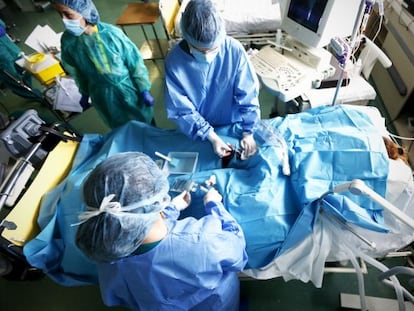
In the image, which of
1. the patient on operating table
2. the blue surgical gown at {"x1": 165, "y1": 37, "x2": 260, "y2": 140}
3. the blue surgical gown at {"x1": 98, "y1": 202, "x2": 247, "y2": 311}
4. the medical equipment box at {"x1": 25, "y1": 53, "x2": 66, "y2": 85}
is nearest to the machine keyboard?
the blue surgical gown at {"x1": 165, "y1": 37, "x2": 260, "y2": 140}

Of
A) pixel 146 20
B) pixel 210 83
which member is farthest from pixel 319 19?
pixel 146 20

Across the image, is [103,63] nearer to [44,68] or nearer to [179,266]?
[44,68]

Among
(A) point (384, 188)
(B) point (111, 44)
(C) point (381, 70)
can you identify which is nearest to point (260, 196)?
(A) point (384, 188)

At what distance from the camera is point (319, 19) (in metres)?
1.52

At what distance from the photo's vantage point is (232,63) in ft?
4.55

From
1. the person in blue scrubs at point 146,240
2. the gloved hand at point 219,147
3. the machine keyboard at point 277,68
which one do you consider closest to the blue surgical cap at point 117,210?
the person in blue scrubs at point 146,240

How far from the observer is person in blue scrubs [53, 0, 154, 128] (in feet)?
4.85

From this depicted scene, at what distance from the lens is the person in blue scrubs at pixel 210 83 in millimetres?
1237

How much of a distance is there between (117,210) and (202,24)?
2.78 feet

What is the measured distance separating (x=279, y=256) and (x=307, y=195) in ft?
0.97

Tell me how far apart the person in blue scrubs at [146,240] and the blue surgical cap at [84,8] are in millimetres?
1042

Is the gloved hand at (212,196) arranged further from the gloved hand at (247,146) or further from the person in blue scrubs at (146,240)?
the gloved hand at (247,146)

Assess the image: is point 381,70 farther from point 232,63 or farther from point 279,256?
point 279,256

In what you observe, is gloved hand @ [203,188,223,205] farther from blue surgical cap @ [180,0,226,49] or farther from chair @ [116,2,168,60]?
chair @ [116,2,168,60]
